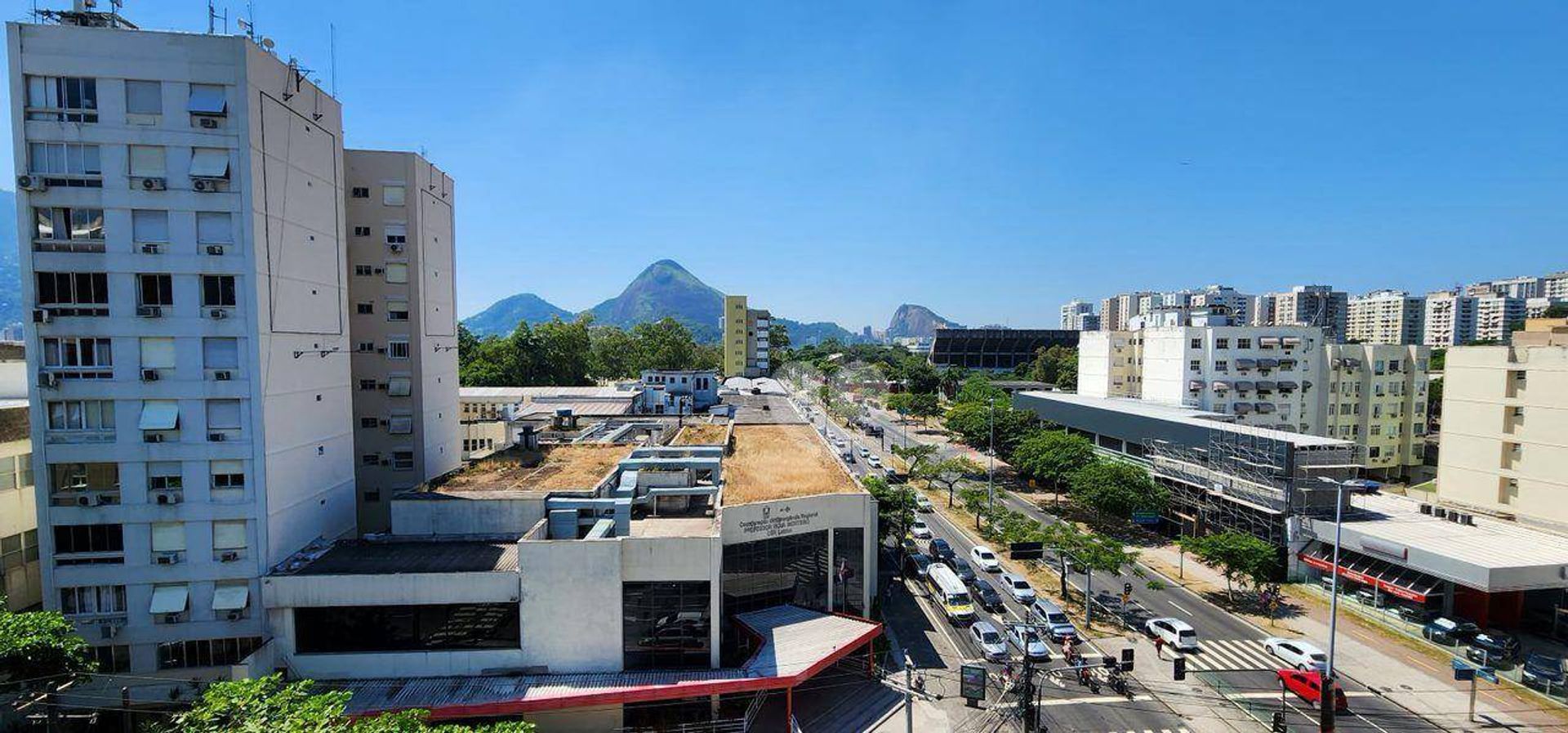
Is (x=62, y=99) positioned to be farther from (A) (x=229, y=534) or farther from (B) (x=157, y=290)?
(A) (x=229, y=534)

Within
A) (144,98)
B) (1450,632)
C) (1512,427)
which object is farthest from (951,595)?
(144,98)

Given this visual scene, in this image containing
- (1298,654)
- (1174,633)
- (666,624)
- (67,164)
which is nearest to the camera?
(67,164)

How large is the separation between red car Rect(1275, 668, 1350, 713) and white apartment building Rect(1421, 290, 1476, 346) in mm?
173700

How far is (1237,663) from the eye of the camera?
97.9 feet

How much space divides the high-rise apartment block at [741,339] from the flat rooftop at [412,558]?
108147 mm

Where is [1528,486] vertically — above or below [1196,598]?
above

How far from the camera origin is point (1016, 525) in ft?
127

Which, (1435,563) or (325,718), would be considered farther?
(1435,563)

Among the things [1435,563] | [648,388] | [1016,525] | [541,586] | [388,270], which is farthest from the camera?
[648,388]

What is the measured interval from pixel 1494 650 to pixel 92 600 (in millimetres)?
57776

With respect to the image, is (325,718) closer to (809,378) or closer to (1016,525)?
(1016,525)

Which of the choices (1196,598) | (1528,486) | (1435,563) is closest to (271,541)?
(1196,598)

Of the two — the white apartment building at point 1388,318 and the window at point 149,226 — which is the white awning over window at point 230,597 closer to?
the window at point 149,226

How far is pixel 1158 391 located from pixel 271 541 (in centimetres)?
6723
